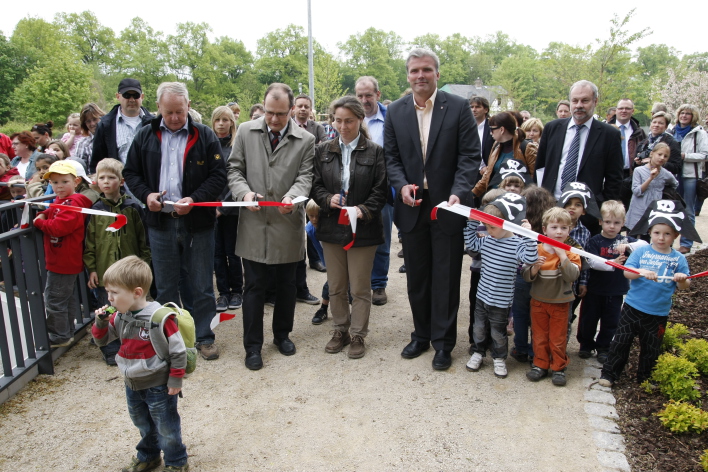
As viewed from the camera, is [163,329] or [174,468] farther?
[174,468]

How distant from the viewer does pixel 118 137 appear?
17.2 ft

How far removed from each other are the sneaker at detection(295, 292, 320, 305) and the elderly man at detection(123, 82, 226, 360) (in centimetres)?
168

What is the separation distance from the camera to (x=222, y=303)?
19.6ft

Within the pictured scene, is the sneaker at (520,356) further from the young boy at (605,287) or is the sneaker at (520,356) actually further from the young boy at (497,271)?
the young boy at (605,287)

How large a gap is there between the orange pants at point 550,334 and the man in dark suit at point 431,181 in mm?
691

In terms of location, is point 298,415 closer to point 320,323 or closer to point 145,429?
point 145,429

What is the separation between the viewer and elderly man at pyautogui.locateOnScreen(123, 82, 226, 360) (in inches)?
169

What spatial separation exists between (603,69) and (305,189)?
13527 mm

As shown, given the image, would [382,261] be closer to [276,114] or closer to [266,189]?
[266,189]

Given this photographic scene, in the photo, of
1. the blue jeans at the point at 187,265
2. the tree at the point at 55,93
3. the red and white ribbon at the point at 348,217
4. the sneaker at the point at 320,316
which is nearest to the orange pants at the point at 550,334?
the red and white ribbon at the point at 348,217

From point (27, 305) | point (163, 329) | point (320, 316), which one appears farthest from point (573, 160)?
point (27, 305)

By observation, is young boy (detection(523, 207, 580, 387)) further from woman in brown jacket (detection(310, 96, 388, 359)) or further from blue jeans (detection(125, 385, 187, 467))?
blue jeans (detection(125, 385, 187, 467))

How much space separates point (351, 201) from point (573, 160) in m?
2.18

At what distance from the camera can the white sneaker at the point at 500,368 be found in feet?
13.9
